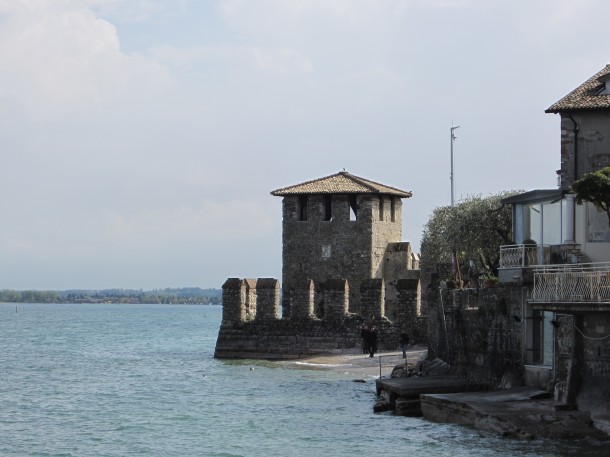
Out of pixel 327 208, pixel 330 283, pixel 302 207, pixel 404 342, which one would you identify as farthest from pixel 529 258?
pixel 302 207

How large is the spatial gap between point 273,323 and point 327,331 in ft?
6.83

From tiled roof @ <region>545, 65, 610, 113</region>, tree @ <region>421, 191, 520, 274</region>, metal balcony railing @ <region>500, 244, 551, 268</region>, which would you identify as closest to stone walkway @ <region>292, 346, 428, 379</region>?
tree @ <region>421, 191, 520, 274</region>

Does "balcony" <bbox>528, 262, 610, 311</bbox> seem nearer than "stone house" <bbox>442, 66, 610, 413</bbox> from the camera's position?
Yes

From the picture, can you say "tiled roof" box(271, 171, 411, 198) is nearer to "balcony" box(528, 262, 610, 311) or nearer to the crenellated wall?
the crenellated wall

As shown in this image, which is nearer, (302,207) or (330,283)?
(330,283)

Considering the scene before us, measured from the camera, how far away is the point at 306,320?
4209 centimetres

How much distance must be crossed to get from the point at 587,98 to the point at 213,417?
37.2ft

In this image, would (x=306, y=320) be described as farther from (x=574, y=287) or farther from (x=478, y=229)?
(x=574, y=287)

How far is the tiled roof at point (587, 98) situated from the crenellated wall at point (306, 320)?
14.4 metres

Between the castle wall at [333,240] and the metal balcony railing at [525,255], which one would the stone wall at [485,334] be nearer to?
the metal balcony railing at [525,255]

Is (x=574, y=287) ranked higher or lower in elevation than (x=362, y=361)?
higher

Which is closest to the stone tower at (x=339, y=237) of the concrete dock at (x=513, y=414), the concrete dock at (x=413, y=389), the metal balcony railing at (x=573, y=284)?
the concrete dock at (x=413, y=389)

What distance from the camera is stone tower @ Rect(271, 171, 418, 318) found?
45.7 m

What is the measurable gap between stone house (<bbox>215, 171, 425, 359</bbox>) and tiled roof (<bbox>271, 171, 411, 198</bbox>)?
38 mm
